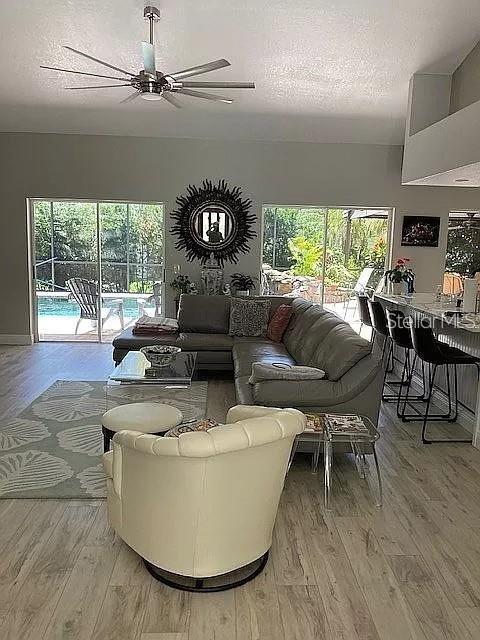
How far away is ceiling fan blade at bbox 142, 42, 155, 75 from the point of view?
3.63 meters

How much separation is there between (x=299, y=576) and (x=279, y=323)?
3.52m

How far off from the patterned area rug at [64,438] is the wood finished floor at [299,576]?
210 millimetres

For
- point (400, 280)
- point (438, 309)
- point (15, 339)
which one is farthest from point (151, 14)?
point (15, 339)

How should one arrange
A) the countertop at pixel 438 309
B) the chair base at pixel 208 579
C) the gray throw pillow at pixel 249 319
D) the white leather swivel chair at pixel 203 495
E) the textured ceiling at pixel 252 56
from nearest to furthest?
the white leather swivel chair at pixel 203 495
the chair base at pixel 208 579
the countertop at pixel 438 309
the textured ceiling at pixel 252 56
the gray throw pillow at pixel 249 319

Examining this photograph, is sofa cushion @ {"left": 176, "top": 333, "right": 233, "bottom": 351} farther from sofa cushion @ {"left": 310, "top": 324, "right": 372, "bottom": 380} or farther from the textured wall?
the textured wall

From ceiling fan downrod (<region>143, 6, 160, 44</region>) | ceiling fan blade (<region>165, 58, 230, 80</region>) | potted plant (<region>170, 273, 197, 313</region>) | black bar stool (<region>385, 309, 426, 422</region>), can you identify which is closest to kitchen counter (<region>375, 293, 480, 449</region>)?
black bar stool (<region>385, 309, 426, 422</region>)

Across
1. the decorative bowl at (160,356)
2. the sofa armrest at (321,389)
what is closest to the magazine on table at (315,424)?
the sofa armrest at (321,389)

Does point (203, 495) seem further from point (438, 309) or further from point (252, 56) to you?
point (252, 56)

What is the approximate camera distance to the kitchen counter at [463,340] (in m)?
4.04

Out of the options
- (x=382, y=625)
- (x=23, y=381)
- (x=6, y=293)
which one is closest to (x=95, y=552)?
(x=382, y=625)

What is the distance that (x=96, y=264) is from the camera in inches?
294

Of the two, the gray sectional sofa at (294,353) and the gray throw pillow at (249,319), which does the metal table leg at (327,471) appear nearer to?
the gray sectional sofa at (294,353)

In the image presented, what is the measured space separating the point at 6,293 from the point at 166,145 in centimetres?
312

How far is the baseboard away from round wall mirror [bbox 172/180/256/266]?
8.44 feet
